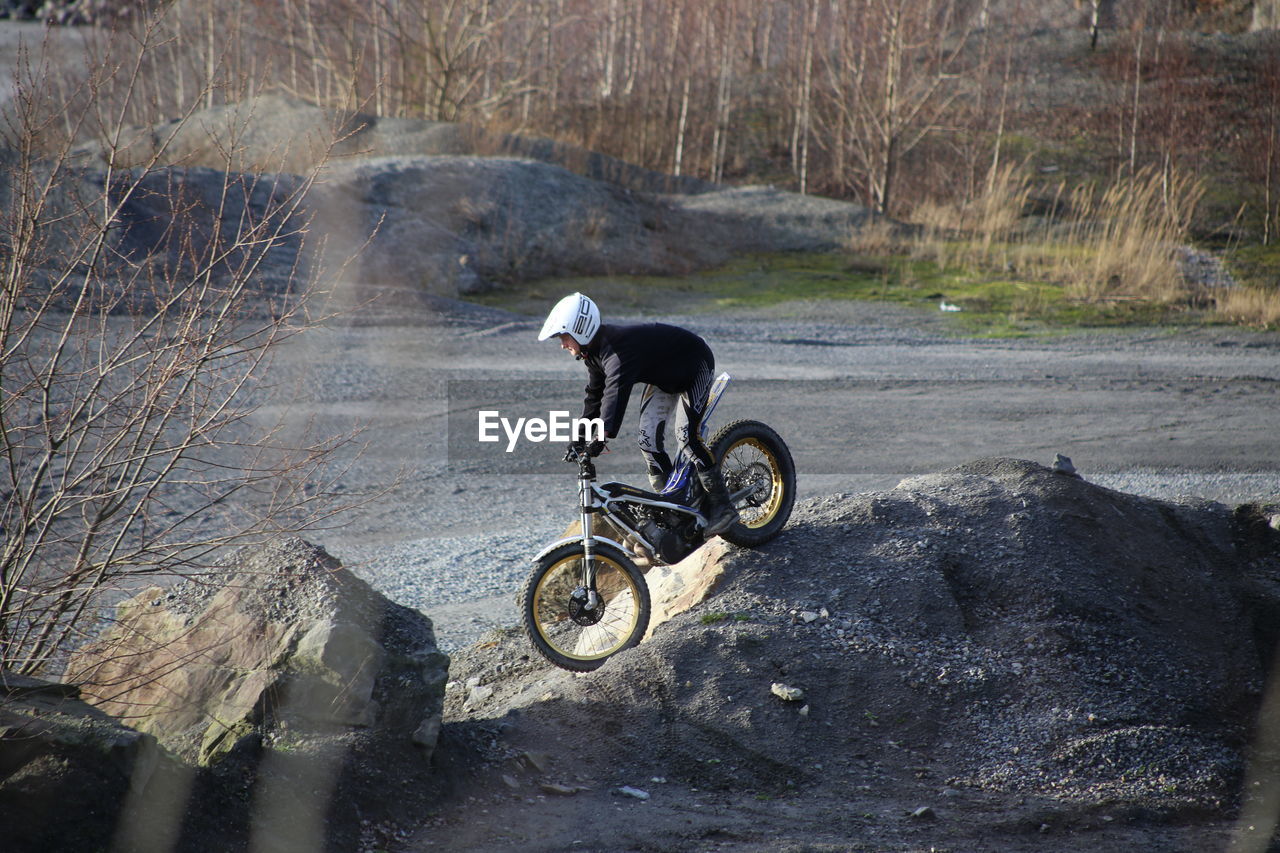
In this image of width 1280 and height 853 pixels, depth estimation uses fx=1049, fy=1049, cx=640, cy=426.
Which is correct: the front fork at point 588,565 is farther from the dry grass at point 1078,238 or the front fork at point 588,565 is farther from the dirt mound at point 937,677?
the dry grass at point 1078,238

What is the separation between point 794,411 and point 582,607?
7.74 metres

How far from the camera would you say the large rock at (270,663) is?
4852 mm

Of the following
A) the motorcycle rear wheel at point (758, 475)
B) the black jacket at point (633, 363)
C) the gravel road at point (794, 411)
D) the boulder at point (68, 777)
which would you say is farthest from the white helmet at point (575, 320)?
the boulder at point (68, 777)

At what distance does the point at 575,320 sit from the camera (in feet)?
18.8

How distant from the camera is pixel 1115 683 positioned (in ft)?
19.1

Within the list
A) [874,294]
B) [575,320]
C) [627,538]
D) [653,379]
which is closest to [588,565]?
[627,538]

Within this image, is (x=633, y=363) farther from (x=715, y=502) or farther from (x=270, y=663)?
(x=270, y=663)

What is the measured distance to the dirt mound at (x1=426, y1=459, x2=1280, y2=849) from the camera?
5.16 metres

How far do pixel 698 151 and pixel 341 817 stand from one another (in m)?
29.1

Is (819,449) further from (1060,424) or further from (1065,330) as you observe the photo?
(1065,330)

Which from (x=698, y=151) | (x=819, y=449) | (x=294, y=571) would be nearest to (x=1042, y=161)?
(x=698, y=151)

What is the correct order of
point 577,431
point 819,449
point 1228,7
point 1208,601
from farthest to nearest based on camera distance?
point 1228,7, point 819,449, point 1208,601, point 577,431

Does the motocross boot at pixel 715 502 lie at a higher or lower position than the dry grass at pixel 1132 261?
lower

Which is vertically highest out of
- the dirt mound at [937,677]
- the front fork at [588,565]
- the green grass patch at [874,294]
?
the green grass patch at [874,294]
